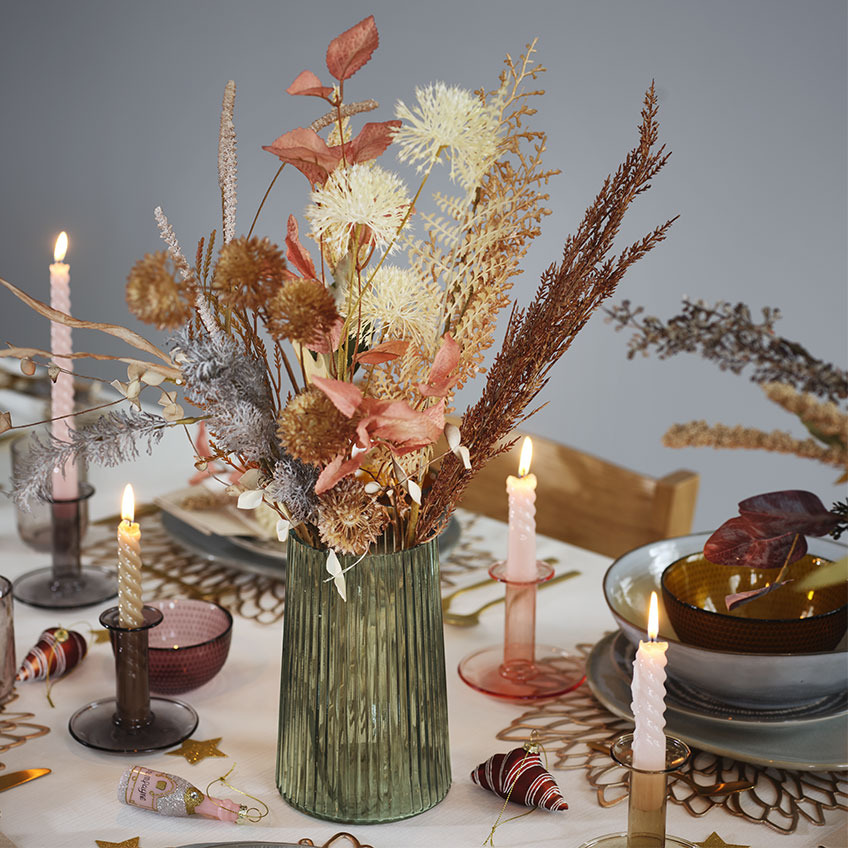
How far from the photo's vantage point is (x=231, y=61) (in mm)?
3281

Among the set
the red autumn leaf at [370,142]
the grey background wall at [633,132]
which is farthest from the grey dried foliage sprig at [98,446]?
the grey background wall at [633,132]

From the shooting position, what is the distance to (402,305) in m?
0.71

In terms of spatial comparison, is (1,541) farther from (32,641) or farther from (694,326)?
(694,326)

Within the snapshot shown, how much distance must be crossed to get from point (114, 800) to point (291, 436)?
0.36 metres

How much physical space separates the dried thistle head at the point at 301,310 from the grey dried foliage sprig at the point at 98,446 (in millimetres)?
130

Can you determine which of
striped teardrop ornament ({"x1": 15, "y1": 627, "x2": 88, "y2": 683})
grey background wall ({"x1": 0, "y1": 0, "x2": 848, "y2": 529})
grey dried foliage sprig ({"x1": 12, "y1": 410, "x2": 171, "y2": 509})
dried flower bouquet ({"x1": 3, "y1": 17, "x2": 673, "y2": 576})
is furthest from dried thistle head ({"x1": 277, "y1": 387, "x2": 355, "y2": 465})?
grey background wall ({"x1": 0, "y1": 0, "x2": 848, "y2": 529})

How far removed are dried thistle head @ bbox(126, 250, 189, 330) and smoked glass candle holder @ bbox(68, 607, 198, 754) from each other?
343 millimetres

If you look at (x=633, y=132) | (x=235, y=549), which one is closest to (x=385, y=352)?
(x=235, y=549)

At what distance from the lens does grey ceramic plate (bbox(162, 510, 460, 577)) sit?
1.19m

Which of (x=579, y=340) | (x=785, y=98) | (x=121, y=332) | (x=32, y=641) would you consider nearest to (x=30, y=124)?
(x=579, y=340)

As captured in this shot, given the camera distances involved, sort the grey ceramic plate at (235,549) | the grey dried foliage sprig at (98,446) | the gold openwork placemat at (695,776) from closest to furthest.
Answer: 1. the grey dried foliage sprig at (98,446)
2. the gold openwork placemat at (695,776)
3. the grey ceramic plate at (235,549)

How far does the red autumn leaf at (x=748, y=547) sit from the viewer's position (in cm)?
82

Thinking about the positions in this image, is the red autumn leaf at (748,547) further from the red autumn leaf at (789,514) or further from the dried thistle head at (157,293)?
the dried thistle head at (157,293)

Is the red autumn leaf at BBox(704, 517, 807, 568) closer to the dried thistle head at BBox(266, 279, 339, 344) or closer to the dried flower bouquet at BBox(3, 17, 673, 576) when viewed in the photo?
the dried flower bouquet at BBox(3, 17, 673, 576)
